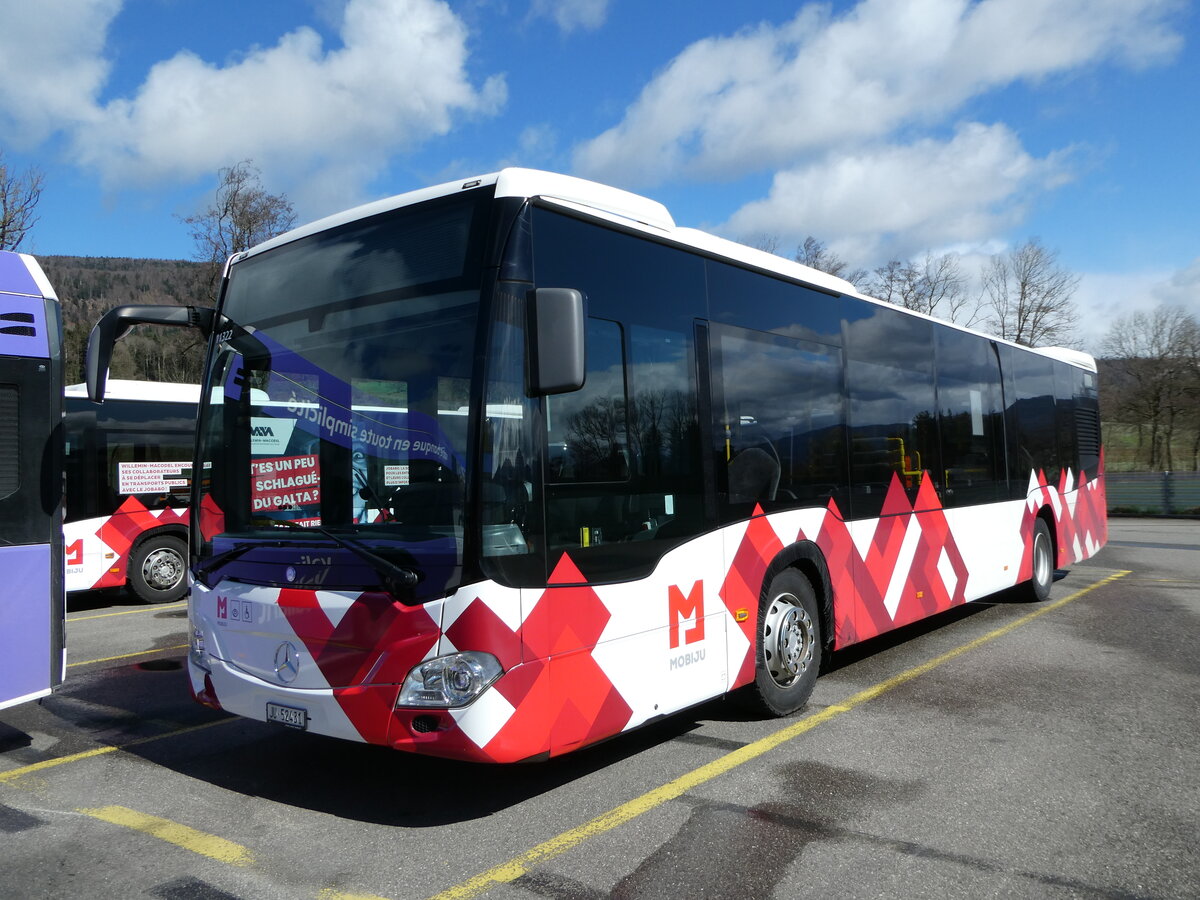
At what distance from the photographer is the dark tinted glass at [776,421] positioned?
5.95m

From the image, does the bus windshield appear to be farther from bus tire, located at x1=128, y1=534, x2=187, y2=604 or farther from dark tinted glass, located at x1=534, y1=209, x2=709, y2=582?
Result: bus tire, located at x1=128, y1=534, x2=187, y2=604

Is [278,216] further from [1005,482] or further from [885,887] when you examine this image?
[885,887]

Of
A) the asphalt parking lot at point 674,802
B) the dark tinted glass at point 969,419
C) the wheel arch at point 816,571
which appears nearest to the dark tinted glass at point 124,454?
the asphalt parking lot at point 674,802

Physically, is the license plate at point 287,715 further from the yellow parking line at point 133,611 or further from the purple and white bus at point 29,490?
the yellow parking line at point 133,611

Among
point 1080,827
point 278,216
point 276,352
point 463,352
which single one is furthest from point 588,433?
point 278,216

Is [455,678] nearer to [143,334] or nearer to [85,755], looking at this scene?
[85,755]

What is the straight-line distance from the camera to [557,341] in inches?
167

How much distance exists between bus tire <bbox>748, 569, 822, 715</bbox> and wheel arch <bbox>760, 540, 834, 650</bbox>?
7cm

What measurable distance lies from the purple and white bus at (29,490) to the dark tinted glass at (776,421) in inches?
166

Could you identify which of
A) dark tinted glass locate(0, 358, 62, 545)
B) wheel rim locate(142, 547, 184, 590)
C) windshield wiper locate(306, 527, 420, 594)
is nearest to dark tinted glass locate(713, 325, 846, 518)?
windshield wiper locate(306, 527, 420, 594)

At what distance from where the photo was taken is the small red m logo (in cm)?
521

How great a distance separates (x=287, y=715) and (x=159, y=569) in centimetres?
994

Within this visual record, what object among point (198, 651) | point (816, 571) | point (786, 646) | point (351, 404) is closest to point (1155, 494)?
point (816, 571)

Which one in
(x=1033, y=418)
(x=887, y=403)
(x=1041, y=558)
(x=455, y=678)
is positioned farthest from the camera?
(x=1041, y=558)
